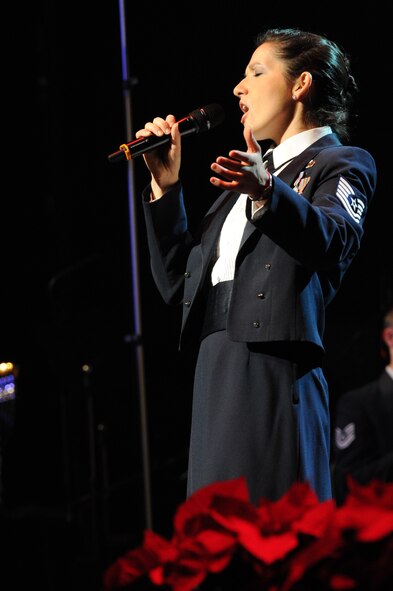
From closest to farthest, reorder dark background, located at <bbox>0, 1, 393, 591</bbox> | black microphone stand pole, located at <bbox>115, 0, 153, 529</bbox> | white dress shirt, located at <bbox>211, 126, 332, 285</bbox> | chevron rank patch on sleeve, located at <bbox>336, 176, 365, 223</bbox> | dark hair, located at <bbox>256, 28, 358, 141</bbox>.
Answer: chevron rank patch on sleeve, located at <bbox>336, 176, 365, 223</bbox>
white dress shirt, located at <bbox>211, 126, 332, 285</bbox>
dark hair, located at <bbox>256, 28, 358, 141</bbox>
black microphone stand pole, located at <bbox>115, 0, 153, 529</bbox>
dark background, located at <bbox>0, 1, 393, 591</bbox>

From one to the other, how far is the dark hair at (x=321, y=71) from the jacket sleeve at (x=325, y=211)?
0.47 feet

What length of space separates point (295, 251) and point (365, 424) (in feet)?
7.61

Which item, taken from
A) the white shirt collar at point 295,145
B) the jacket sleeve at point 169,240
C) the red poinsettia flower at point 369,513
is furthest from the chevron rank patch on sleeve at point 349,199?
the red poinsettia flower at point 369,513

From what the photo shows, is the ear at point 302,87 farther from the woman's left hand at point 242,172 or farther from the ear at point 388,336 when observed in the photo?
the ear at point 388,336

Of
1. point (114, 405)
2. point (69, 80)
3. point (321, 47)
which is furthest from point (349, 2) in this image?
point (114, 405)

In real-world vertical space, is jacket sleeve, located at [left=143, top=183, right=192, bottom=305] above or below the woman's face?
below

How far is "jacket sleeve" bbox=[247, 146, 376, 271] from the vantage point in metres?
1.23

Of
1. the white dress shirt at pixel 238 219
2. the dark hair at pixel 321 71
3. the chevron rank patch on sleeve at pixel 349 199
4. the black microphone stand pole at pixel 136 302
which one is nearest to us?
the chevron rank patch on sleeve at pixel 349 199

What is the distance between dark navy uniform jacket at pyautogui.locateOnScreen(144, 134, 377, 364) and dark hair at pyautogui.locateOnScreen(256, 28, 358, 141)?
71 millimetres

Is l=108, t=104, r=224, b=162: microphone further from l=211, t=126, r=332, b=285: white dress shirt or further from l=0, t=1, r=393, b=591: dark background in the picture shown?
l=0, t=1, r=393, b=591: dark background

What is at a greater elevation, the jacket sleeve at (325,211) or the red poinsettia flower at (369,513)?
the jacket sleeve at (325,211)

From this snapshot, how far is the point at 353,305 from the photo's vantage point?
354 cm

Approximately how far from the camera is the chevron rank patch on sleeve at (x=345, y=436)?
3.42 meters

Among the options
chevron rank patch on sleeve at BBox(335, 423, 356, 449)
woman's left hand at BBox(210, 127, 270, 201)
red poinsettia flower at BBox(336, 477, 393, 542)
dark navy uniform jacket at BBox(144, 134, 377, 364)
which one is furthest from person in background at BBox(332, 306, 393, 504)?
red poinsettia flower at BBox(336, 477, 393, 542)
